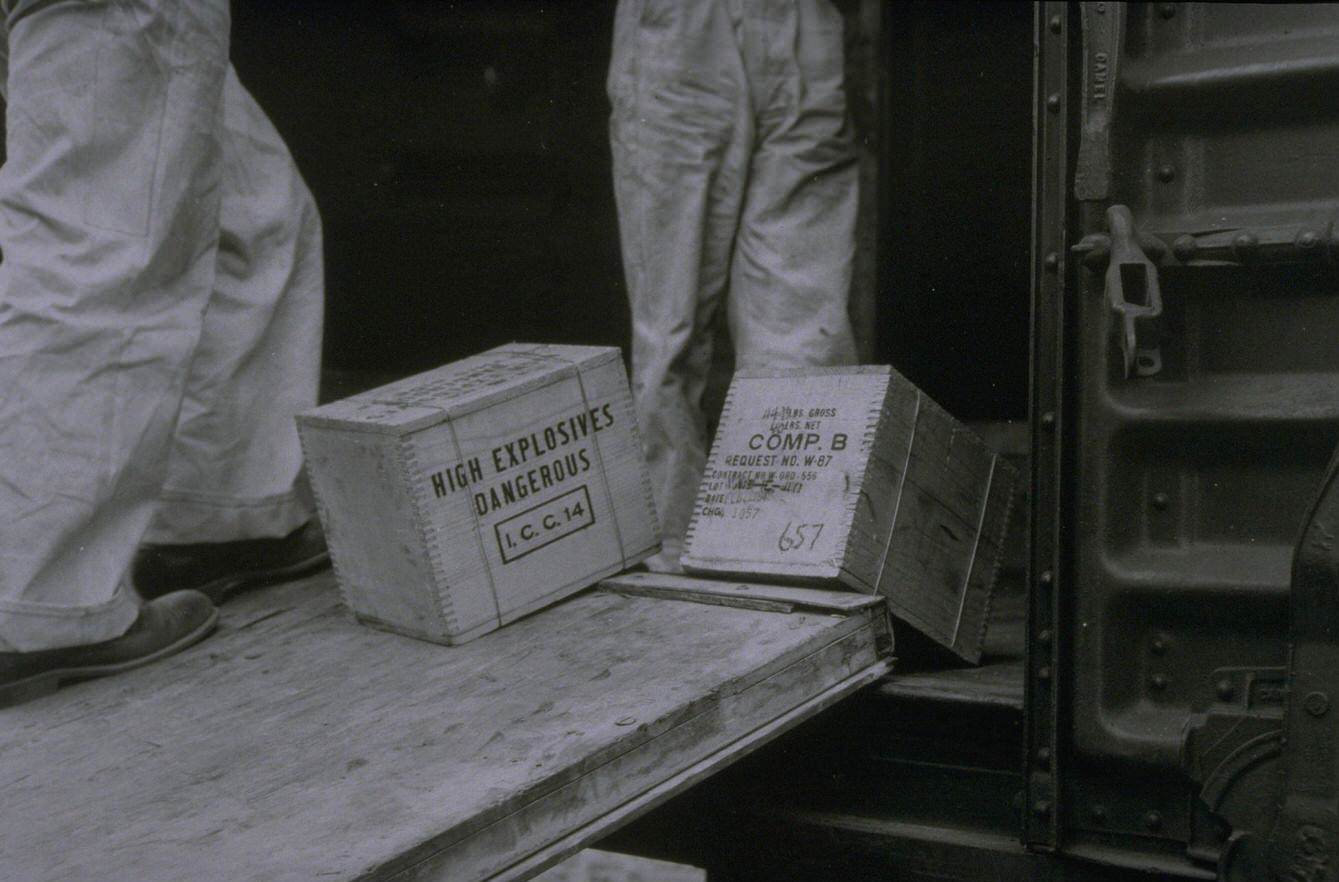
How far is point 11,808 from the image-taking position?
6.28 feet

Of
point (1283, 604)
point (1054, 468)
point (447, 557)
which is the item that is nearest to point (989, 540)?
point (1054, 468)

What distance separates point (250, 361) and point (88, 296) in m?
0.61

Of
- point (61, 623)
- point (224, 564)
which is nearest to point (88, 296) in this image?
point (61, 623)

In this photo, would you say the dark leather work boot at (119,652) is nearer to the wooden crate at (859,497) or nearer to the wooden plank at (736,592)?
the wooden plank at (736,592)

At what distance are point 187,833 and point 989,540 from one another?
61.1 inches

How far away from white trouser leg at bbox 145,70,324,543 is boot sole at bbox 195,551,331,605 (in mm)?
82

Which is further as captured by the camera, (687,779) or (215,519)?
(215,519)

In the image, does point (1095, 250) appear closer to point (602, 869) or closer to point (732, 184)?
point (732, 184)

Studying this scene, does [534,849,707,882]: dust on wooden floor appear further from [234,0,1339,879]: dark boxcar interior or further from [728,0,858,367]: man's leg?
[728,0,858,367]: man's leg

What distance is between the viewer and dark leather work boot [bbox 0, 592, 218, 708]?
2.30m

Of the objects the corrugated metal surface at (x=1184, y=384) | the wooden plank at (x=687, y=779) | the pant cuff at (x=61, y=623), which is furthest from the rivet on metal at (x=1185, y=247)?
the pant cuff at (x=61, y=623)

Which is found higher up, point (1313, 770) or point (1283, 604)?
point (1283, 604)

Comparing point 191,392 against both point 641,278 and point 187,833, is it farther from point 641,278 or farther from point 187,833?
point 187,833

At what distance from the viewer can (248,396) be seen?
2895mm
